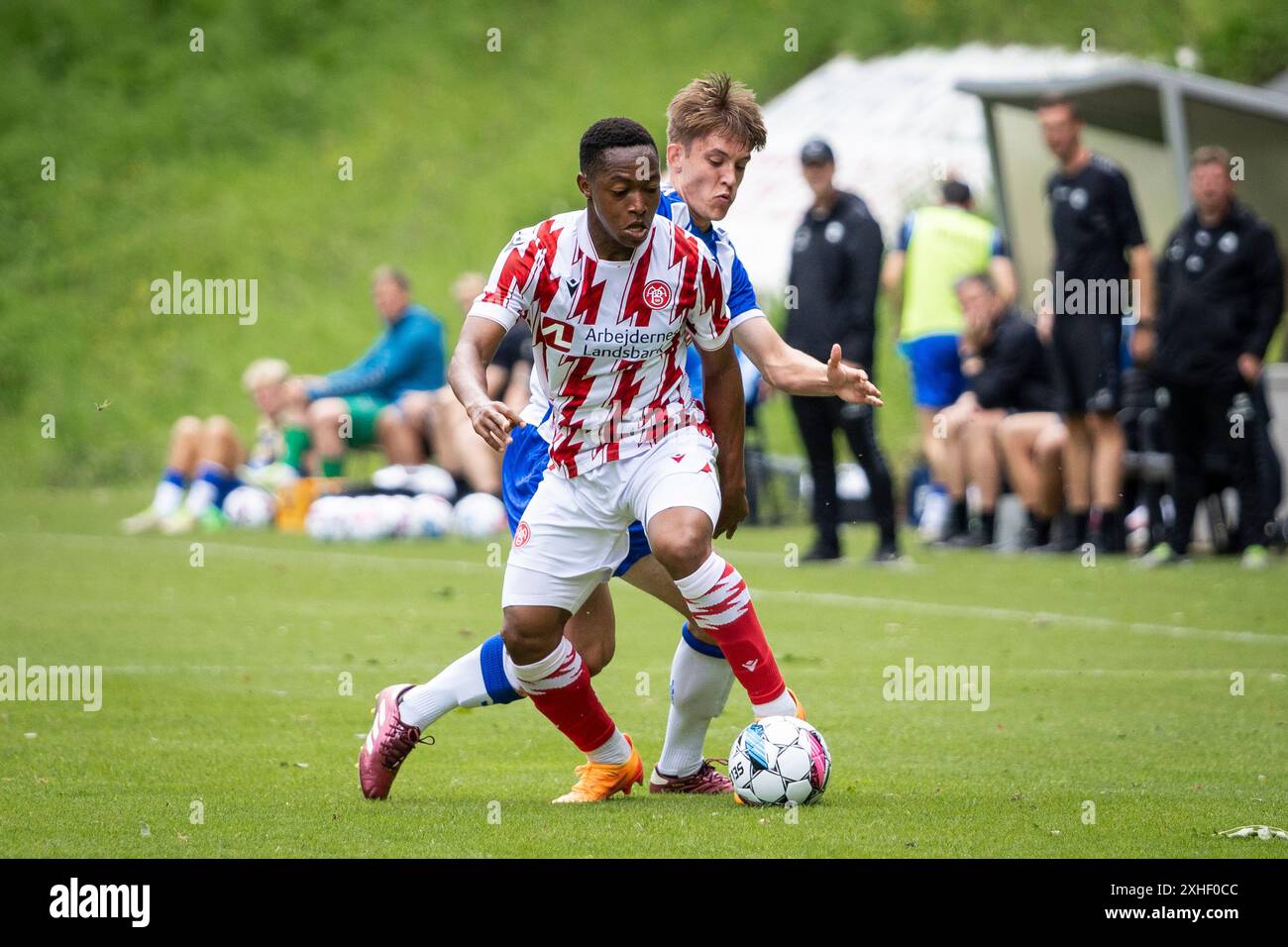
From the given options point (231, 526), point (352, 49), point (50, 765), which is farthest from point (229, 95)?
point (50, 765)


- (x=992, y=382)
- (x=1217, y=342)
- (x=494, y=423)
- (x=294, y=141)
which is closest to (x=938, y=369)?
(x=992, y=382)

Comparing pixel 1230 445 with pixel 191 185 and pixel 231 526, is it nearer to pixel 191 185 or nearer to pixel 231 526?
pixel 231 526

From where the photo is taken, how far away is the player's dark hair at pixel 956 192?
49.6ft

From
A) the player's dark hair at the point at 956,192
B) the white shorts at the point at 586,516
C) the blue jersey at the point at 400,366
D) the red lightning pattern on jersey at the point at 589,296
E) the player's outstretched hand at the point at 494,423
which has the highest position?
the player's dark hair at the point at 956,192

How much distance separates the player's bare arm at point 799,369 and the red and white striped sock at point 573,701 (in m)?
0.97

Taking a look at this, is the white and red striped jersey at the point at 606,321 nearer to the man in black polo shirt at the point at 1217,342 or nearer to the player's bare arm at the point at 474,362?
the player's bare arm at the point at 474,362

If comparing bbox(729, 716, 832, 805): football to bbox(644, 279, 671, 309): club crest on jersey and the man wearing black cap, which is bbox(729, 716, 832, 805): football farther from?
A: the man wearing black cap

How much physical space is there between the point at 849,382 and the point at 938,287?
32.6 feet

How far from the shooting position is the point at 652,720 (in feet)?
23.7

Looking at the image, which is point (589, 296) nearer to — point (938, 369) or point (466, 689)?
point (466, 689)

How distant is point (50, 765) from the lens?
6047 millimetres

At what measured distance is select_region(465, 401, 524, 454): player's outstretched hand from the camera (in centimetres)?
481

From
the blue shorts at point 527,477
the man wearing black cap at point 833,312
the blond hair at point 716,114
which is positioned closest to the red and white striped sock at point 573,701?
the blue shorts at point 527,477
